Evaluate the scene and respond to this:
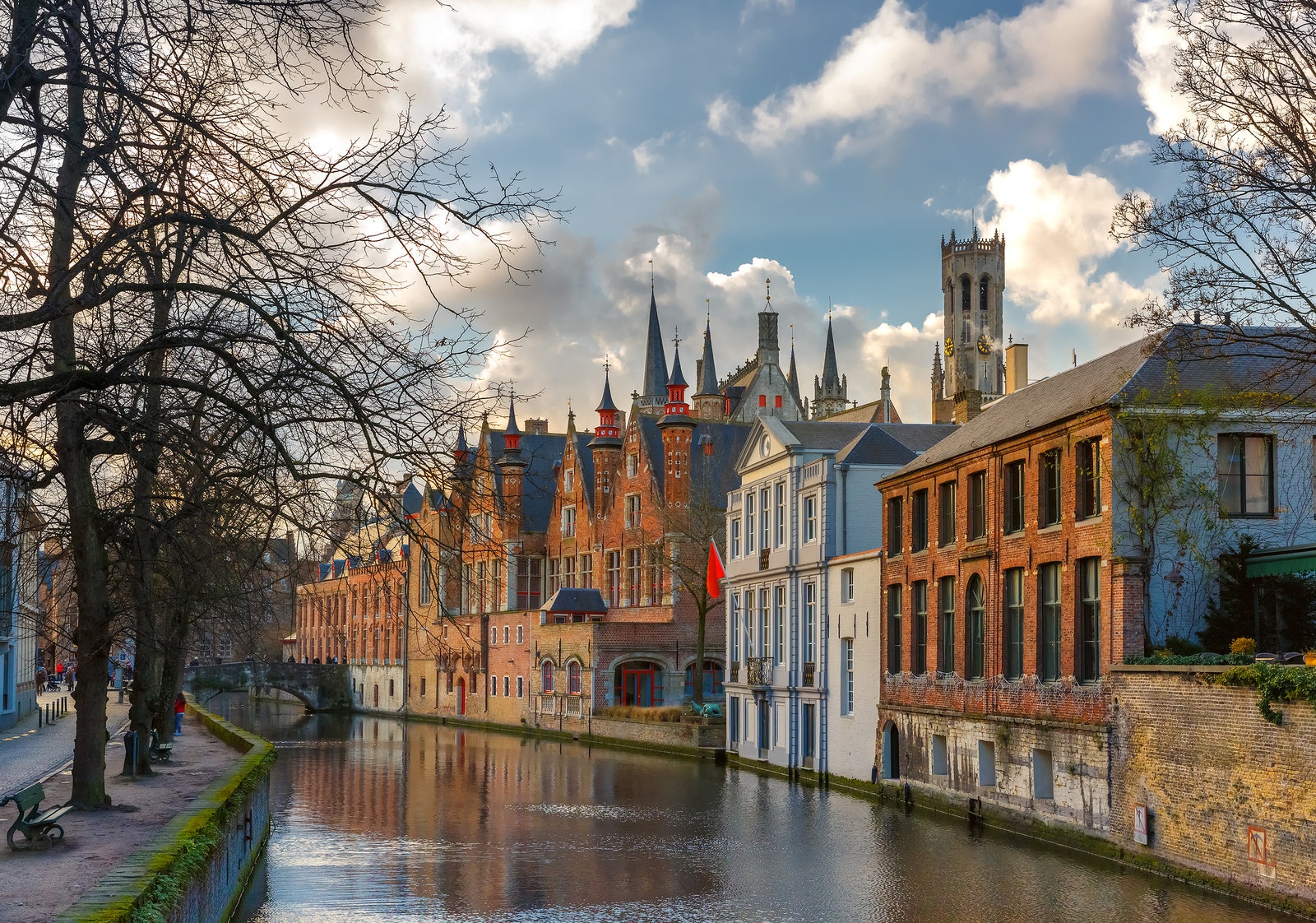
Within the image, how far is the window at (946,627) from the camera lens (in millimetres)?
32938

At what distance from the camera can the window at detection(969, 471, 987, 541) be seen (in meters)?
31.8

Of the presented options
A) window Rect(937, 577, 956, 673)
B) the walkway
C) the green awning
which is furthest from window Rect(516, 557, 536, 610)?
the green awning

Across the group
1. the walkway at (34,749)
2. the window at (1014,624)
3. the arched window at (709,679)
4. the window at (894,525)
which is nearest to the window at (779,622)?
the window at (894,525)

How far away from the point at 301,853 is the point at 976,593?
51.3ft

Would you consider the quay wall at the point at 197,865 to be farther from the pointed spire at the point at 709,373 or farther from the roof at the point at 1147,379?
the pointed spire at the point at 709,373

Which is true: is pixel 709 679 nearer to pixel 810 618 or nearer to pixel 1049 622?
pixel 810 618

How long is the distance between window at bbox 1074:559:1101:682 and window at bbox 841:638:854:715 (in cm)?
→ 1257

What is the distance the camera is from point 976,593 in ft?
105

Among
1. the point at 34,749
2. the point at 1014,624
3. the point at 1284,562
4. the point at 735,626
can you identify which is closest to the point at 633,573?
the point at 735,626

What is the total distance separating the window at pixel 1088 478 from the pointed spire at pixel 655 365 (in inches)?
2518

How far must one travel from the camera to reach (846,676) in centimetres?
3931

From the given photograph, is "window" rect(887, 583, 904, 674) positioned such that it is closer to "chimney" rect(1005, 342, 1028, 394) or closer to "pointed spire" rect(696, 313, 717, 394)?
"chimney" rect(1005, 342, 1028, 394)

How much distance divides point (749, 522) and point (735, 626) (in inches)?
157

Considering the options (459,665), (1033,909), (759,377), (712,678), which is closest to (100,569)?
(1033,909)
